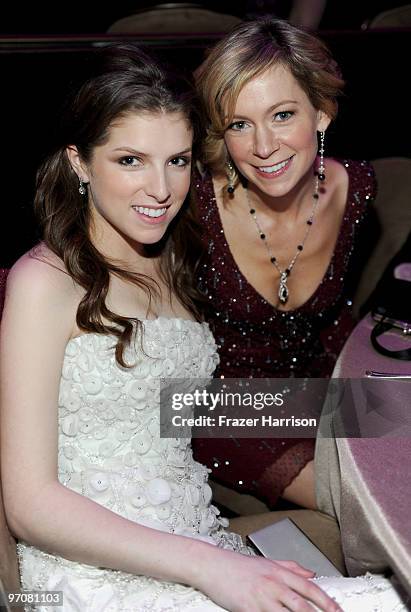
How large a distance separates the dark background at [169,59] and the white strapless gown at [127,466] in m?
0.64

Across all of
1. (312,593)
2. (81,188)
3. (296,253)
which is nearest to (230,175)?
(296,253)

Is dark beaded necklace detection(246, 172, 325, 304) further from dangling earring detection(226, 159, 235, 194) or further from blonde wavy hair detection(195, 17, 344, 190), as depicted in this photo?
blonde wavy hair detection(195, 17, 344, 190)

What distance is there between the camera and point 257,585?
1.41 meters

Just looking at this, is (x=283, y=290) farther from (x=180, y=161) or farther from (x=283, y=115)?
(x=180, y=161)

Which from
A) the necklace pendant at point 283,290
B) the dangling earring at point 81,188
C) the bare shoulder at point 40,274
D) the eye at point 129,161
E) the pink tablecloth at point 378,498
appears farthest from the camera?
the necklace pendant at point 283,290

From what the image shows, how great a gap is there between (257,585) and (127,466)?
429 millimetres

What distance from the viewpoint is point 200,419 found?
2395mm

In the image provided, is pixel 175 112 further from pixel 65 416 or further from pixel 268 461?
pixel 268 461

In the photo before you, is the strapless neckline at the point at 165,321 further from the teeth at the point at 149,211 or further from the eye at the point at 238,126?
the eye at the point at 238,126

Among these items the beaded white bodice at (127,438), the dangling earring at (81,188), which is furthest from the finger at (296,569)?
the dangling earring at (81,188)

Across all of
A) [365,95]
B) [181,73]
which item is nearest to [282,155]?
[181,73]

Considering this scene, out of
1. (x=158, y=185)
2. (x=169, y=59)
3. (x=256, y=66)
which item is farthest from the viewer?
(x=169, y=59)

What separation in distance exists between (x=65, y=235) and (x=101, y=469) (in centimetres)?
51

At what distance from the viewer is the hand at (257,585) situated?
1.38m
